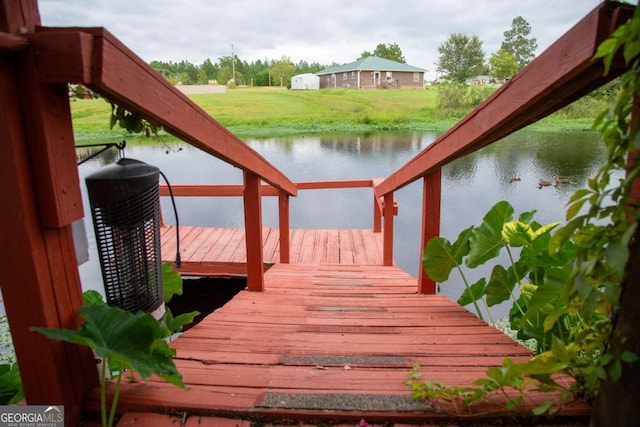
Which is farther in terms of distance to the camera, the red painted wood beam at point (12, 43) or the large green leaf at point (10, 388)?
the large green leaf at point (10, 388)

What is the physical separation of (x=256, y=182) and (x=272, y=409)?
126cm

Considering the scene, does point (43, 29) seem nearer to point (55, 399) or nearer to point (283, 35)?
point (55, 399)

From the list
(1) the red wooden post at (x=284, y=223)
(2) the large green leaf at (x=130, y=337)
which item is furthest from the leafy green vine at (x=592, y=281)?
(1) the red wooden post at (x=284, y=223)

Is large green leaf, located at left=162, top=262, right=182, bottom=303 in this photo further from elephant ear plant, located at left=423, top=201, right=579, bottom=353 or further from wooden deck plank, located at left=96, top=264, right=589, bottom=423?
elephant ear plant, located at left=423, top=201, right=579, bottom=353

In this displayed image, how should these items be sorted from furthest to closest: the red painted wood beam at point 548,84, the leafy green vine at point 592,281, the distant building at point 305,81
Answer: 1. the distant building at point 305,81
2. the red painted wood beam at point 548,84
3. the leafy green vine at point 592,281

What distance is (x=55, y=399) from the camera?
883mm

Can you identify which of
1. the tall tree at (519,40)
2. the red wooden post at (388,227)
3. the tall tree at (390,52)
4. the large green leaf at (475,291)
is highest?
the tall tree at (390,52)

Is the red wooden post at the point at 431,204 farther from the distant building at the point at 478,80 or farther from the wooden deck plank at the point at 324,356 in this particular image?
the distant building at the point at 478,80

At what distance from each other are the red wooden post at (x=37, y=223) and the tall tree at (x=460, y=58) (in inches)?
445

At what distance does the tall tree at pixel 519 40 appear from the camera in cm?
697

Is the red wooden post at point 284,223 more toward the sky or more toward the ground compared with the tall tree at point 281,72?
more toward the ground

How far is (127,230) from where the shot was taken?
Result: 1113mm

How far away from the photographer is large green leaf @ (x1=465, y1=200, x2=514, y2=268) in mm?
1551

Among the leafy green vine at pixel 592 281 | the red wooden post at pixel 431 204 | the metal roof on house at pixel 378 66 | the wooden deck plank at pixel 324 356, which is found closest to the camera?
the leafy green vine at pixel 592 281
